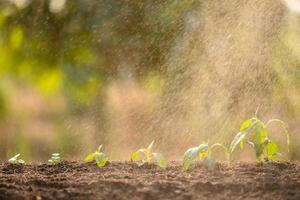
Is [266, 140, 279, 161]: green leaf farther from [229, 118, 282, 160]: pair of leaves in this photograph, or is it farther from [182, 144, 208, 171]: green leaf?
[182, 144, 208, 171]: green leaf

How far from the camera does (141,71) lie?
6977mm

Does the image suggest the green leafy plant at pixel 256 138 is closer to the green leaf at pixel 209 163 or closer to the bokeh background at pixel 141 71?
the green leaf at pixel 209 163

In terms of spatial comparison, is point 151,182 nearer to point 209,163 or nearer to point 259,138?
point 209,163

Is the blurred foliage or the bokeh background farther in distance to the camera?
the blurred foliage

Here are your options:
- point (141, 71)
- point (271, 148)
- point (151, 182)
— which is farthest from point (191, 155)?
point (141, 71)

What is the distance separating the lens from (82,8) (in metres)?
7.14

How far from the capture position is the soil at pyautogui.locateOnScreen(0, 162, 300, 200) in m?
3.04

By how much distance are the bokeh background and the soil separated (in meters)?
2.63

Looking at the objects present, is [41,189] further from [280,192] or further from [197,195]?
[280,192]

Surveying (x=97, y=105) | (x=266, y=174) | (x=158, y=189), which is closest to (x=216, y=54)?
(x=97, y=105)

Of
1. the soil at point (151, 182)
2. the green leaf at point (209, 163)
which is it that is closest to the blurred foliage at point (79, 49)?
the soil at point (151, 182)

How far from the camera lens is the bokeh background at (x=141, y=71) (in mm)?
6680

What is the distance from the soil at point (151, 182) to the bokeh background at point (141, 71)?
8.63 feet

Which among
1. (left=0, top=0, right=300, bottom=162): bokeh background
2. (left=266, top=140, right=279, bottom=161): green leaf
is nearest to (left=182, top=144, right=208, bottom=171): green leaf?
(left=266, top=140, right=279, bottom=161): green leaf
